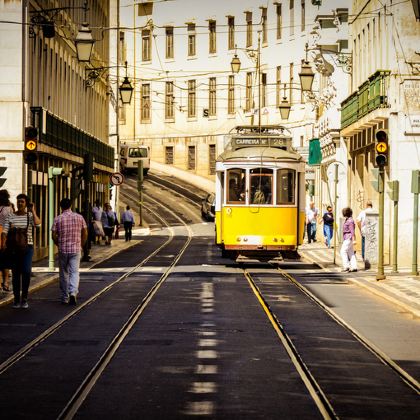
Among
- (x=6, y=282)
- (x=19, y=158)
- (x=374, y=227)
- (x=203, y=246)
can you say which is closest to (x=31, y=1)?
(x=19, y=158)

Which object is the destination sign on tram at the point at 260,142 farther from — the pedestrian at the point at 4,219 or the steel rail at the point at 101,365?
the pedestrian at the point at 4,219

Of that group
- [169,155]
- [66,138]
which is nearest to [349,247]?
[66,138]

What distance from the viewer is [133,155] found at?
10125cm

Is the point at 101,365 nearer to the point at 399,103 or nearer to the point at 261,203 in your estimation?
the point at 261,203

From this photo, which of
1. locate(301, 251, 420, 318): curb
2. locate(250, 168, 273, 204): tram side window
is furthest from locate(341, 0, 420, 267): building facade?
locate(301, 251, 420, 318): curb

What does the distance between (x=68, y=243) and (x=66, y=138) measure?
26082mm

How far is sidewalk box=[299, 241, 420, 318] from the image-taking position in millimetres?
24641

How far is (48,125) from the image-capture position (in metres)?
43.8

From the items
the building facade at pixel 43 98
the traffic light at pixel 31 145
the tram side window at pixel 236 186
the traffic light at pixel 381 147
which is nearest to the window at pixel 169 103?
the building facade at pixel 43 98

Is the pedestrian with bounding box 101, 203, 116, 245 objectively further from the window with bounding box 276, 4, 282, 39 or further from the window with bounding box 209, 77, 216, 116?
the window with bounding box 209, 77, 216, 116

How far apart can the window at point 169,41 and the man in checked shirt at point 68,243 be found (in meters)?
89.7

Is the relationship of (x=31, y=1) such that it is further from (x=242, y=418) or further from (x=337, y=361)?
(x=242, y=418)

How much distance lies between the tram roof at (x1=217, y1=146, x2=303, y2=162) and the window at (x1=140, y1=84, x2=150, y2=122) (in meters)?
75.5

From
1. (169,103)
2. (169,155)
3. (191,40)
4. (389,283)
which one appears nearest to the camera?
(389,283)
